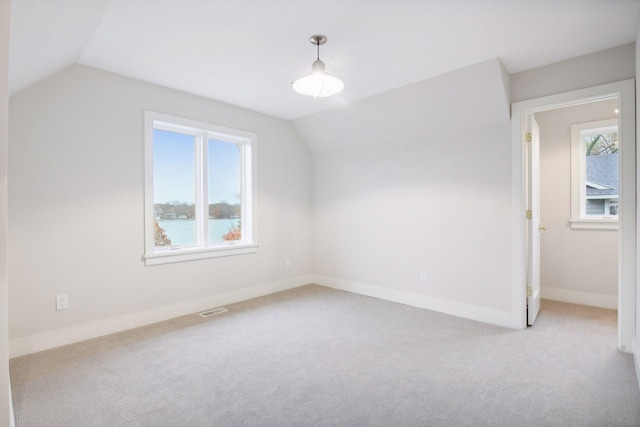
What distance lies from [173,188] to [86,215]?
917 mm

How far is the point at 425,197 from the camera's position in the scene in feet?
12.7

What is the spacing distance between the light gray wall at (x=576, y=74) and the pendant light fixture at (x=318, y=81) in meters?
1.86

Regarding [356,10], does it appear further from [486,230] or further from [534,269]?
[534,269]

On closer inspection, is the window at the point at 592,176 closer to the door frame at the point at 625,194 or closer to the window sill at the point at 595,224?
the window sill at the point at 595,224

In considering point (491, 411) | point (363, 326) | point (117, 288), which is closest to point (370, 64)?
point (363, 326)

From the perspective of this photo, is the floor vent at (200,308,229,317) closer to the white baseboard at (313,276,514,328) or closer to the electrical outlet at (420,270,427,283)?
the white baseboard at (313,276,514,328)

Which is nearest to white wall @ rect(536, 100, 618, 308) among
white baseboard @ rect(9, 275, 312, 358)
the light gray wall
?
the light gray wall

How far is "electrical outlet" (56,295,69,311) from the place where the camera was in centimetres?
280

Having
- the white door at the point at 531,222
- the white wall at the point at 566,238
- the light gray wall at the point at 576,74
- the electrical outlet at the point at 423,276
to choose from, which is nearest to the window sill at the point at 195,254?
the electrical outlet at the point at 423,276

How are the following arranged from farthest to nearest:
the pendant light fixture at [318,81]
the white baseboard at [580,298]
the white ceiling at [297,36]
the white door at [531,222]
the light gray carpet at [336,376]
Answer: the white baseboard at [580,298]
the white door at [531,222]
the pendant light fixture at [318,81]
the white ceiling at [297,36]
the light gray carpet at [336,376]

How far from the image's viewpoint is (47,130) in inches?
108

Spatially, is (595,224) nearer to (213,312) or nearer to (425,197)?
(425,197)

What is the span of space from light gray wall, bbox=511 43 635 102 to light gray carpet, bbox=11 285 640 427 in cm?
219

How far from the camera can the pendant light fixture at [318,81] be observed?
240 centimetres
